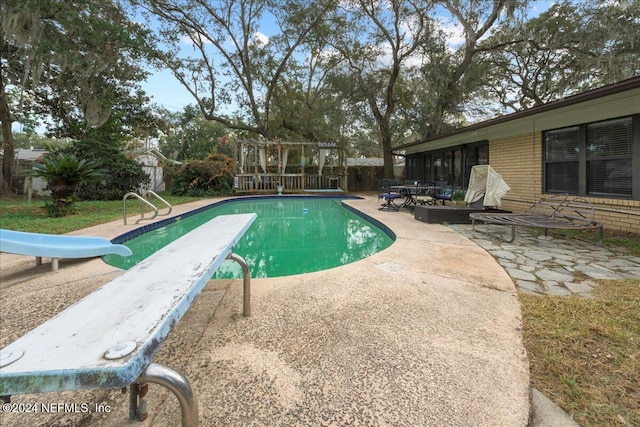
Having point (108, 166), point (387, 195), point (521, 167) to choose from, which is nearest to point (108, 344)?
point (387, 195)

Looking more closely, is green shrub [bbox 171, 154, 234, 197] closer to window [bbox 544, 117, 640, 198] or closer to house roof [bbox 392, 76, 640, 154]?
house roof [bbox 392, 76, 640, 154]

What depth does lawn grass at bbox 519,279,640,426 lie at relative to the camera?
135 cm

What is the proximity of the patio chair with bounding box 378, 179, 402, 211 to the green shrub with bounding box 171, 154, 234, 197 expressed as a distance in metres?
7.61

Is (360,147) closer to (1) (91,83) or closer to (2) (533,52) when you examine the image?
(2) (533,52)

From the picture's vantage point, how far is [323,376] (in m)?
1.53

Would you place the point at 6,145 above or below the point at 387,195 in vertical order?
above

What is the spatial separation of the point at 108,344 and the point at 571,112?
7.43m

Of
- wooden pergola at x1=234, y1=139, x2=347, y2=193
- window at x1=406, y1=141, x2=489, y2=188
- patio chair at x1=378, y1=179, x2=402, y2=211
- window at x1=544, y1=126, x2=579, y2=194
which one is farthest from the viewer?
wooden pergola at x1=234, y1=139, x2=347, y2=193

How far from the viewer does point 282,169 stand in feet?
49.2

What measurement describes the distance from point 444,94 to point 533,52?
3.64m

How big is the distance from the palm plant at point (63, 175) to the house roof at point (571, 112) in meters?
9.13

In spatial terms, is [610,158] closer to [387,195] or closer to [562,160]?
[562,160]

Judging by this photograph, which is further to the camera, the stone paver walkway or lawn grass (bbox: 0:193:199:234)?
lawn grass (bbox: 0:193:199:234)

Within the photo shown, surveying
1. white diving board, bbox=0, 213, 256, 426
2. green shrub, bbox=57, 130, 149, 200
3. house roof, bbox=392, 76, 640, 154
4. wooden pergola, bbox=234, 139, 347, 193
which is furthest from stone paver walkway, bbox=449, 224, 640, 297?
green shrub, bbox=57, 130, 149, 200
